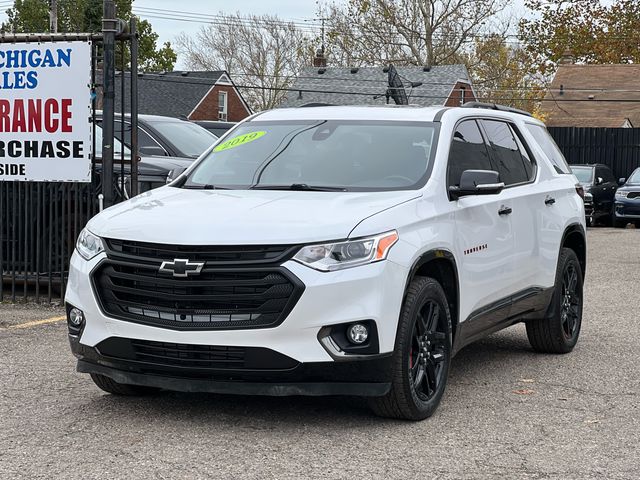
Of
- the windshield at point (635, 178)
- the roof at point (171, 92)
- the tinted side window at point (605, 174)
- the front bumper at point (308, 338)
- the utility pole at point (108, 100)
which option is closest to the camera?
the front bumper at point (308, 338)

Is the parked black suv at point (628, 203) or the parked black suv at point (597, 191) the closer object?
the parked black suv at point (628, 203)

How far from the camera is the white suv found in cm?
545

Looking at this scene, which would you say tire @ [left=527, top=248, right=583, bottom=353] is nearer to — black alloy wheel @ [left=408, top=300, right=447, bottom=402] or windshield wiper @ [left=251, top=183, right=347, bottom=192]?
black alloy wheel @ [left=408, top=300, right=447, bottom=402]

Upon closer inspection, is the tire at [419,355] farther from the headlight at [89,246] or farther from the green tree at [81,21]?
the green tree at [81,21]

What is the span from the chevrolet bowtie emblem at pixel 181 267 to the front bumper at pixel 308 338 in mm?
298

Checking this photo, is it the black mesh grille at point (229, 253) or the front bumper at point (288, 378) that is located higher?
the black mesh grille at point (229, 253)

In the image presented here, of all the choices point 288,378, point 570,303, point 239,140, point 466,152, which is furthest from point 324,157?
point 570,303

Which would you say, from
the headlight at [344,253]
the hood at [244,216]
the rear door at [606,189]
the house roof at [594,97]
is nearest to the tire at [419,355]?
the headlight at [344,253]

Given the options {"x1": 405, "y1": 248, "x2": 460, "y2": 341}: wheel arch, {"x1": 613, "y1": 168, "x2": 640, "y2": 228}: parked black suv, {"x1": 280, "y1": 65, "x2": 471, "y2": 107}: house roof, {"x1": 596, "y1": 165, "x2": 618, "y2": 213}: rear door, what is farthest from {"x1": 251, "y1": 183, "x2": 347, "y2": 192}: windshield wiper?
{"x1": 280, "y1": 65, "x2": 471, "y2": 107}: house roof

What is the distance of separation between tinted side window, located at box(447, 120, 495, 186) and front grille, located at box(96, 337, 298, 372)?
1.81m

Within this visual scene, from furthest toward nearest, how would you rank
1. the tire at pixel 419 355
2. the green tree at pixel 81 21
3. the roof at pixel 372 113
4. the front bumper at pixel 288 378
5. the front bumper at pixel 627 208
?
the green tree at pixel 81 21 < the front bumper at pixel 627 208 < the roof at pixel 372 113 < the tire at pixel 419 355 < the front bumper at pixel 288 378

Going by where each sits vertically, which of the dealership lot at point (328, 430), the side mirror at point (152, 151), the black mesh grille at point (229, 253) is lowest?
the dealership lot at point (328, 430)

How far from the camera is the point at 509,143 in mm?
7945

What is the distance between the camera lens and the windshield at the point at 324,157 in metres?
6.57
